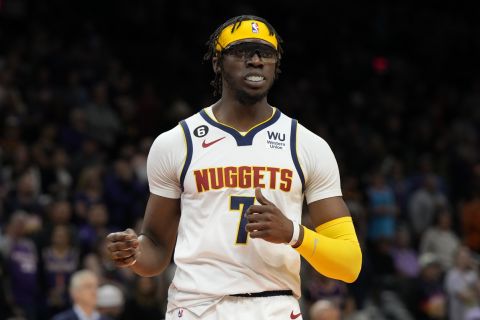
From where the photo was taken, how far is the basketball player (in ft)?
15.5

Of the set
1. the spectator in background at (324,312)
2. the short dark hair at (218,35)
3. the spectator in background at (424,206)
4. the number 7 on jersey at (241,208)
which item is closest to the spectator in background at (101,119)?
the spectator in background at (424,206)

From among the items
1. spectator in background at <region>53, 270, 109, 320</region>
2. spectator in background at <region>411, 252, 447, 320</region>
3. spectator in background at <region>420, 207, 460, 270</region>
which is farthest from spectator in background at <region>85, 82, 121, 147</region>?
spectator in background at <region>53, 270, 109, 320</region>

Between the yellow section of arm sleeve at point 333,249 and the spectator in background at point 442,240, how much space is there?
10.1 meters

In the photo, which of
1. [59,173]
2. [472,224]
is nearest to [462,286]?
[472,224]

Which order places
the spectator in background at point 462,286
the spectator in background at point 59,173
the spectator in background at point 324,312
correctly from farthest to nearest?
1. the spectator in background at point 59,173
2. the spectator in background at point 462,286
3. the spectator in background at point 324,312

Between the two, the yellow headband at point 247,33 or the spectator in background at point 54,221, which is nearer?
the yellow headband at point 247,33

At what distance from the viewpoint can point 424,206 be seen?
15.7 meters

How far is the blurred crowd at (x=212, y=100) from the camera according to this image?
37.9 ft

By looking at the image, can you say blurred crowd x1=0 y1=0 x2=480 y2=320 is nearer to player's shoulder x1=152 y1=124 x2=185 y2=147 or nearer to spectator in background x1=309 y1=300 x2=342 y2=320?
spectator in background x1=309 y1=300 x2=342 y2=320

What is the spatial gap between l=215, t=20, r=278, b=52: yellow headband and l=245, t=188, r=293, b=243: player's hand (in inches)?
31.1

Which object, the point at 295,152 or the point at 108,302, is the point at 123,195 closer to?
the point at 108,302

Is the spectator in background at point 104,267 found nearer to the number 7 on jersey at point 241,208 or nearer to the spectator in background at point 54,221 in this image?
the spectator in background at point 54,221

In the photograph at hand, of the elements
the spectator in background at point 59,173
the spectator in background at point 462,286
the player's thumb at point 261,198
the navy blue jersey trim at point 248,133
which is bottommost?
the spectator in background at point 462,286

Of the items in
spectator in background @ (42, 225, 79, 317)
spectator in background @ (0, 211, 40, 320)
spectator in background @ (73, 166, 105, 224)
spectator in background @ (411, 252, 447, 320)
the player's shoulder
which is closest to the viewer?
the player's shoulder
